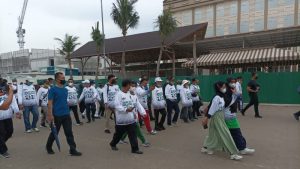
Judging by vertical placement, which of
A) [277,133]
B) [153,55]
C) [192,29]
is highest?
[192,29]

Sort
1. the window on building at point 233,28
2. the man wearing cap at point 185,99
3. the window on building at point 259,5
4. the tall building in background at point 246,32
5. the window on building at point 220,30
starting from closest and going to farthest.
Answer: the man wearing cap at point 185,99 < the tall building in background at point 246,32 < the window on building at point 259,5 < the window on building at point 233,28 < the window on building at point 220,30

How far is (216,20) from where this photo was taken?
5753 centimetres

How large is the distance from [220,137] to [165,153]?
52.1 inches

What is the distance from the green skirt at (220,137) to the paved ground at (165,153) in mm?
225

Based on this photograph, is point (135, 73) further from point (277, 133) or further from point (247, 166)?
point (247, 166)

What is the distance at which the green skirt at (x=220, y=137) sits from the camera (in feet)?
20.4

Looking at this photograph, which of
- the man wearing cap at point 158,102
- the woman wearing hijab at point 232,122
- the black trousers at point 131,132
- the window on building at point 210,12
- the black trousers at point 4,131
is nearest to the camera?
the woman wearing hijab at point 232,122

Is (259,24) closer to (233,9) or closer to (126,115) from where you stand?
(233,9)

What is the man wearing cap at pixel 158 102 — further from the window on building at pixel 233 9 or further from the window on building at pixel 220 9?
the window on building at pixel 220 9

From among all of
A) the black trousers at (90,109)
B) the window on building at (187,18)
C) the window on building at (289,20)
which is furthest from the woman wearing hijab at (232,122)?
the window on building at (187,18)

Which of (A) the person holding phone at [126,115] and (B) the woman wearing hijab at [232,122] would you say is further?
(A) the person holding phone at [126,115]

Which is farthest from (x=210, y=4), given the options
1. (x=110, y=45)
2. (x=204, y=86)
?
(x=204, y=86)

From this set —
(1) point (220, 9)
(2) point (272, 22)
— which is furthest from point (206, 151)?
(1) point (220, 9)

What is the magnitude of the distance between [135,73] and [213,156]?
32876 mm
